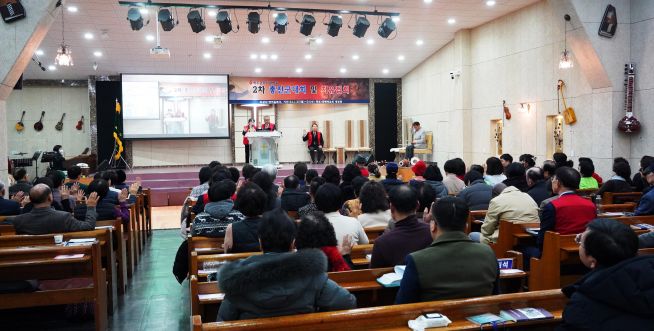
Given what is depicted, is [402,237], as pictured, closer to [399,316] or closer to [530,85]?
[399,316]

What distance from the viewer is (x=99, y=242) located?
3766mm

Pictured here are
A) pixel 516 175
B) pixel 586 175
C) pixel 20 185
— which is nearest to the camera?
pixel 516 175

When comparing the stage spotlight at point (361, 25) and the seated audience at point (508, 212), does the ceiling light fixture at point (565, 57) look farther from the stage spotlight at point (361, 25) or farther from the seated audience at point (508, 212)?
the seated audience at point (508, 212)

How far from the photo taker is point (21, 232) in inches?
158

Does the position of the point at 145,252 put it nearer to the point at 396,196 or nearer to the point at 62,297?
the point at 62,297

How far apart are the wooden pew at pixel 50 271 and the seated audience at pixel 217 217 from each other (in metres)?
0.71

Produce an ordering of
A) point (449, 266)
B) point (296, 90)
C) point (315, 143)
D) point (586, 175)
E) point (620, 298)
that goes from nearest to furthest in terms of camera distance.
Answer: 1. point (620, 298)
2. point (449, 266)
3. point (586, 175)
4. point (315, 143)
5. point (296, 90)

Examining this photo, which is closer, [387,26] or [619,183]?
[619,183]

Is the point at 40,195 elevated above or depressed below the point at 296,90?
below

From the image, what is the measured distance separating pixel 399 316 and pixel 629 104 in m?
7.69

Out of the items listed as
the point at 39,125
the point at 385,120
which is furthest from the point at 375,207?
the point at 39,125

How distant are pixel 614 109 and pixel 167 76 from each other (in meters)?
11.3

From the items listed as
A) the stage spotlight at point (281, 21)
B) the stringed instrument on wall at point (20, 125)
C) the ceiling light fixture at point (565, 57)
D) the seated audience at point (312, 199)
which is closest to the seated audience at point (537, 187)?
the seated audience at point (312, 199)

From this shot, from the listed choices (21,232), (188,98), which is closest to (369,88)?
(188,98)
